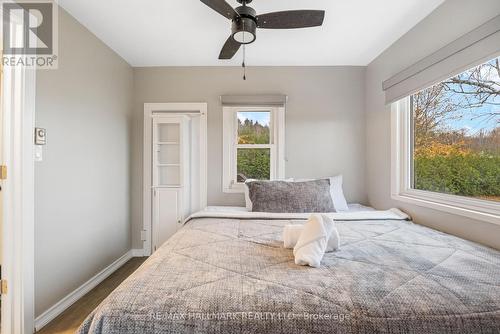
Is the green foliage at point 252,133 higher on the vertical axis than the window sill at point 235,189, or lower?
higher

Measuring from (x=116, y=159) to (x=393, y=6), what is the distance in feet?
9.55

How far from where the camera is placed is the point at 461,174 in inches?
76.1

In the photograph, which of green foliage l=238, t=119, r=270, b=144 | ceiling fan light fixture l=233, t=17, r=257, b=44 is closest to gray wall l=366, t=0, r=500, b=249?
green foliage l=238, t=119, r=270, b=144

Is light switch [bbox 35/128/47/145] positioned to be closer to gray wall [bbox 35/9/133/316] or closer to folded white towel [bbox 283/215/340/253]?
gray wall [bbox 35/9/133/316]

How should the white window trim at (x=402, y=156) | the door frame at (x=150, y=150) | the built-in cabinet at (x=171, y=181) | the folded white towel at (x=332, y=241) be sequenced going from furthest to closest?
1. the door frame at (x=150, y=150)
2. the built-in cabinet at (x=171, y=181)
3. the white window trim at (x=402, y=156)
4. the folded white towel at (x=332, y=241)

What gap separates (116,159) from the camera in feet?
9.34

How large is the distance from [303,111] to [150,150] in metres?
1.91

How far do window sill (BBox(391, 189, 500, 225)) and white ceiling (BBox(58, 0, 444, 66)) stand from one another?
4.81 feet

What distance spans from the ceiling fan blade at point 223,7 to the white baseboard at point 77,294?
233 cm

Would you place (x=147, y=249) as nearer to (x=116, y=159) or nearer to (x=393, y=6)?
(x=116, y=159)

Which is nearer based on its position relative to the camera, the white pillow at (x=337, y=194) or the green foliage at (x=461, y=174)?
the green foliage at (x=461, y=174)

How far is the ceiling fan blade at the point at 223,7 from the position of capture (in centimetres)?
150

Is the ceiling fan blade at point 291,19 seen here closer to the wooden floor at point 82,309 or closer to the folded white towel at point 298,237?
the folded white towel at point 298,237
